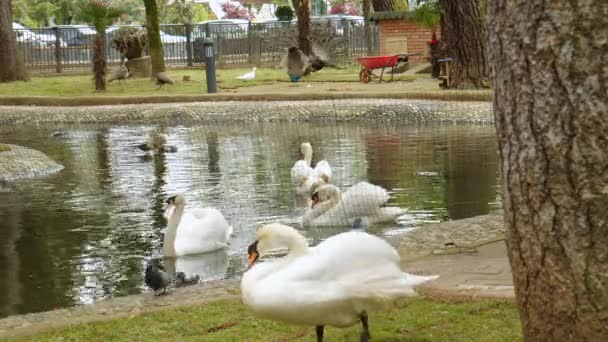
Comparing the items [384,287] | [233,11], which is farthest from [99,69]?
[233,11]

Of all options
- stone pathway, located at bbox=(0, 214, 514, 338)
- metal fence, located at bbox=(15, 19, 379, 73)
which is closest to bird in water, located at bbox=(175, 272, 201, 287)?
stone pathway, located at bbox=(0, 214, 514, 338)

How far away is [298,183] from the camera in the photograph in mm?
12875

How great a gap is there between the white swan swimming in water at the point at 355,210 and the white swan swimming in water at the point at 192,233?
108 centimetres

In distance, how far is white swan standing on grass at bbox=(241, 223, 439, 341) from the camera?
4773mm

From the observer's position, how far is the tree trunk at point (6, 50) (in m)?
31.0

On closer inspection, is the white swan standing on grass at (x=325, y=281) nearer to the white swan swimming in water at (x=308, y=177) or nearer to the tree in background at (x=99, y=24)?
the white swan swimming in water at (x=308, y=177)

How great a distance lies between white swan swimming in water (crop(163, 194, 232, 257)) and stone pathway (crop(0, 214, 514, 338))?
2.00 meters

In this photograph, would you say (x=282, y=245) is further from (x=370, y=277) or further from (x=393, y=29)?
(x=393, y=29)

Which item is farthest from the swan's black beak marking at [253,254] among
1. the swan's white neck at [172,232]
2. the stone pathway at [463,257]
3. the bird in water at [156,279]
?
the swan's white neck at [172,232]

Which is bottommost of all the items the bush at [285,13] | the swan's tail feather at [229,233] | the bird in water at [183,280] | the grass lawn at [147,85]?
the bird in water at [183,280]

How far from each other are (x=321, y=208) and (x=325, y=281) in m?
5.61

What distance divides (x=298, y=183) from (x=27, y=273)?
4.64 m

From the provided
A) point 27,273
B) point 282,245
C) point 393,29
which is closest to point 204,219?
point 27,273

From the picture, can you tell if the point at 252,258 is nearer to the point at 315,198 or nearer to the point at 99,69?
the point at 315,198
